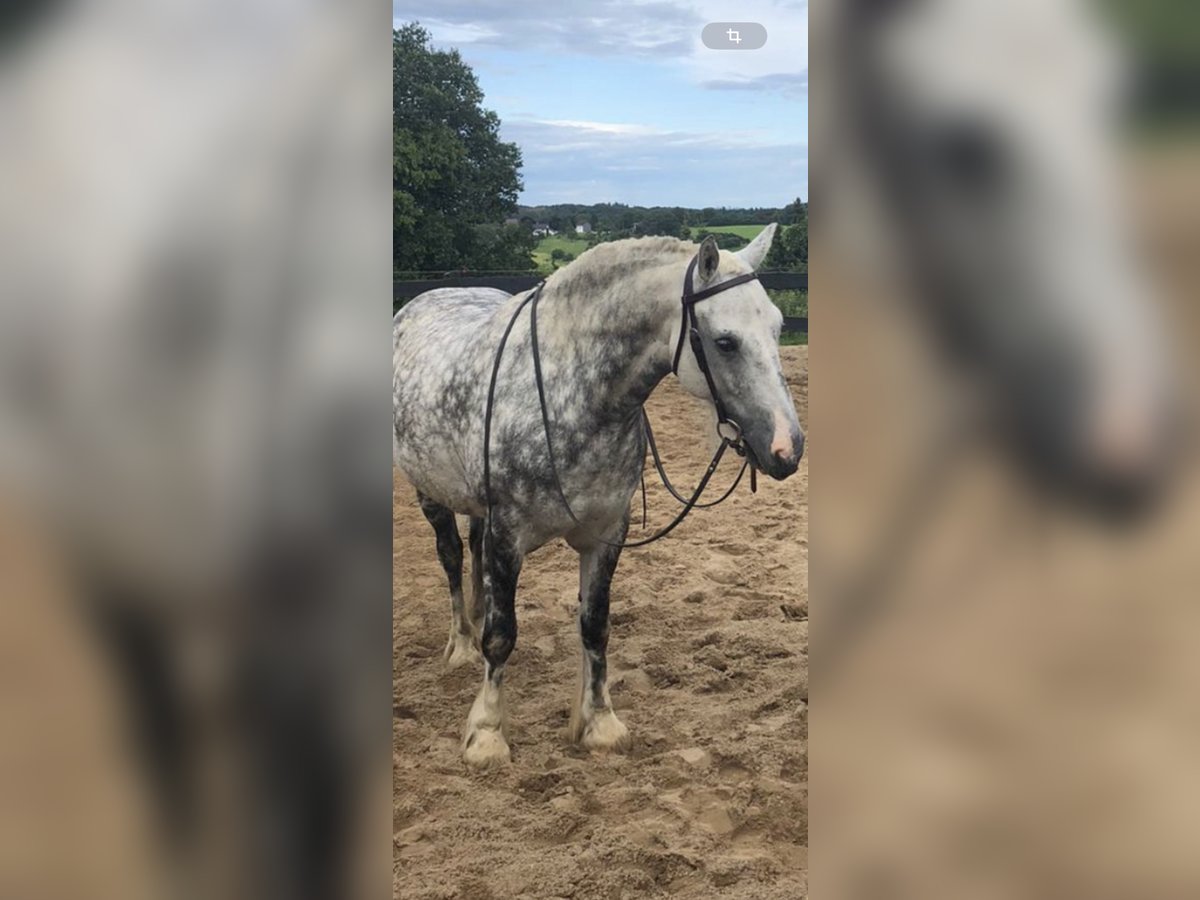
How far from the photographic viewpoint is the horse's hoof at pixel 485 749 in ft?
7.04

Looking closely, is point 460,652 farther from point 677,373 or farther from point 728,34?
point 728,34

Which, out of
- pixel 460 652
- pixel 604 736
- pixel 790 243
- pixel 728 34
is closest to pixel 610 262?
pixel 790 243

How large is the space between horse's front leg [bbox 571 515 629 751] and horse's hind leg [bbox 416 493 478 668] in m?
0.54

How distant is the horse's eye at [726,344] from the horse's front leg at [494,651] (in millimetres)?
731

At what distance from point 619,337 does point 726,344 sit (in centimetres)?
29

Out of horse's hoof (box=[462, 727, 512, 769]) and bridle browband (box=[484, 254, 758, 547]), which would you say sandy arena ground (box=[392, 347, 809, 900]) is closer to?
horse's hoof (box=[462, 727, 512, 769])

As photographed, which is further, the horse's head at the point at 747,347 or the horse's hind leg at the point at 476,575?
Result: the horse's hind leg at the point at 476,575

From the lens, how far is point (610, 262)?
6.27 feet

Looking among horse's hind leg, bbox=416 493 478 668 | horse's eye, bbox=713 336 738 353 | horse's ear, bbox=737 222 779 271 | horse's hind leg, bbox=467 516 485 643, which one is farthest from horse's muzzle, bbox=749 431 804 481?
horse's hind leg, bbox=416 493 478 668
